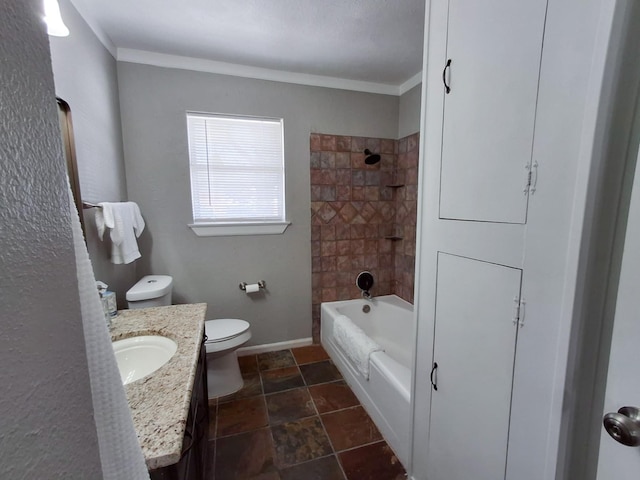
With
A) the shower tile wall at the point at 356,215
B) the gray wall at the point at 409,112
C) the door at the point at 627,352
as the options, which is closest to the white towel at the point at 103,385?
the door at the point at 627,352

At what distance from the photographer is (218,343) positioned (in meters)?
2.02

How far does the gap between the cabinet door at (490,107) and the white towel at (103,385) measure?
3.18 feet

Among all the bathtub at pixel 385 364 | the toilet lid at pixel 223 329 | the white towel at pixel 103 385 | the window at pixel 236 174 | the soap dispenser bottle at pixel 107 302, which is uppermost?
the window at pixel 236 174

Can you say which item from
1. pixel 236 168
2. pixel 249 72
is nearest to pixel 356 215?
pixel 236 168

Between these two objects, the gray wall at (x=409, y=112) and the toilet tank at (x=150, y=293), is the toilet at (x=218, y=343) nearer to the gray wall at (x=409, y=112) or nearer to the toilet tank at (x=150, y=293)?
the toilet tank at (x=150, y=293)

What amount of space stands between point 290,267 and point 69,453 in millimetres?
2293

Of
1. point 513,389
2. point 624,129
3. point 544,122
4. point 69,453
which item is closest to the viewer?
point 69,453

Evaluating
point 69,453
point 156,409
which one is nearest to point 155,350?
point 156,409

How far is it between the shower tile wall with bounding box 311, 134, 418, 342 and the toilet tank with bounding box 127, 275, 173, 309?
4.06ft

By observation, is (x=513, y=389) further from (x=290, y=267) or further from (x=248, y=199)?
(x=248, y=199)

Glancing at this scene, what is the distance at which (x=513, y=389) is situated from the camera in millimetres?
848

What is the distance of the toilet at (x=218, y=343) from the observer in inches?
76.8

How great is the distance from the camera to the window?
235 cm

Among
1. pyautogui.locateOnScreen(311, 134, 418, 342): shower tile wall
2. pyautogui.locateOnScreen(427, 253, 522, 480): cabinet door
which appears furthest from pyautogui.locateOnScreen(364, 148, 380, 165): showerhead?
pyautogui.locateOnScreen(427, 253, 522, 480): cabinet door
